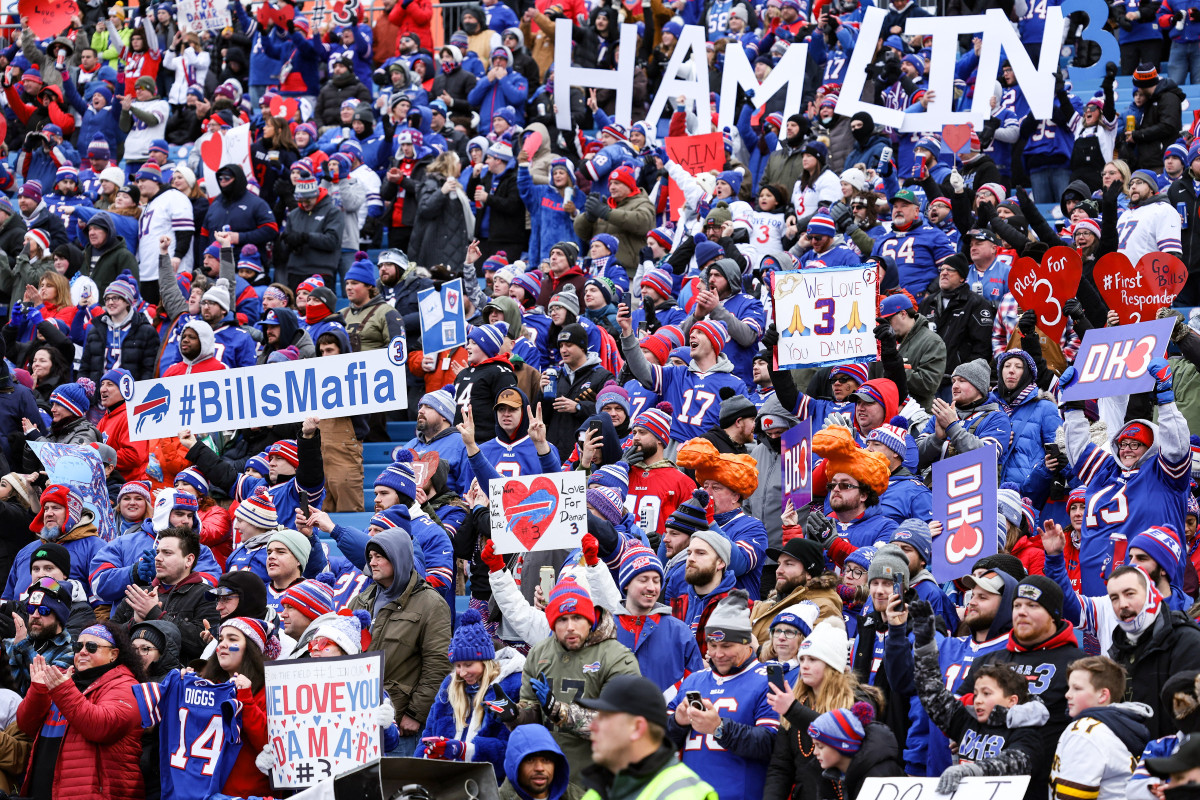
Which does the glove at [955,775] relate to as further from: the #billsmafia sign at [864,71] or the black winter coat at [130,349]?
the #billsmafia sign at [864,71]

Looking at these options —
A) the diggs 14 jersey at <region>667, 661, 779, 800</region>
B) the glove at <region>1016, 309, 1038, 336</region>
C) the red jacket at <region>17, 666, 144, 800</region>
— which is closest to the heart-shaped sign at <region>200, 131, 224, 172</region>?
the glove at <region>1016, 309, 1038, 336</region>

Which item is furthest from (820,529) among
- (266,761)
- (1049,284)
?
(1049,284)

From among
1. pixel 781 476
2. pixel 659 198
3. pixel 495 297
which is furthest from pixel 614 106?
pixel 781 476

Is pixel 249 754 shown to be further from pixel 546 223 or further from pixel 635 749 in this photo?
pixel 546 223

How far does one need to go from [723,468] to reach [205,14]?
15646mm

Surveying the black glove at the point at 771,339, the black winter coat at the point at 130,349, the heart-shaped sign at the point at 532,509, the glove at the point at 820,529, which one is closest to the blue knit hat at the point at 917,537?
the glove at the point at 820,529

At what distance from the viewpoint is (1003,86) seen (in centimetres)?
1719

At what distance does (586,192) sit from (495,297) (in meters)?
3.45

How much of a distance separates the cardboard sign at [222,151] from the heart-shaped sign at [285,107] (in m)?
0.97

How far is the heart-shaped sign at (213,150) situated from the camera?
711 inches

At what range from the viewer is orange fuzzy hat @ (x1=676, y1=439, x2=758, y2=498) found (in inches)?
357

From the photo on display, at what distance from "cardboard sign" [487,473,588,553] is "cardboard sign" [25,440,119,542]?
3325 millimetres

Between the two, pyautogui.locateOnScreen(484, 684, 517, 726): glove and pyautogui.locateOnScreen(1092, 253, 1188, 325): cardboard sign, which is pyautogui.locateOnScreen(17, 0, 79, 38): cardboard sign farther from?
pyautogui.locateOnScreen(484, 684, 517, 726): glove

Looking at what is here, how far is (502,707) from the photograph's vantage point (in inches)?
288
